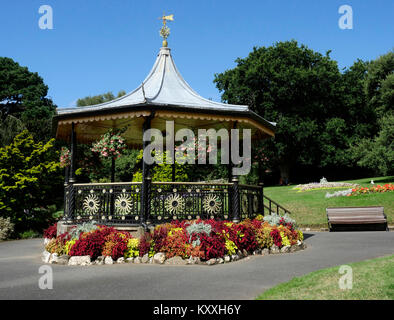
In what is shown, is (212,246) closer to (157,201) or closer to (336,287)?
(157,201)

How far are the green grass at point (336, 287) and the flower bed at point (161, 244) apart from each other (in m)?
2.79

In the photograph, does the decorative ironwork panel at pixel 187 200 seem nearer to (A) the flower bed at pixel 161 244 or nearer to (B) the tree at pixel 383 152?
(A) the flower bed at pixel 161 244

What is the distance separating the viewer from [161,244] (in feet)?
30.5

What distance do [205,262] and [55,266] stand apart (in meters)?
3.57

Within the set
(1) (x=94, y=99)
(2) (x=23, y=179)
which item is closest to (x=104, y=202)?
(2) (x=23, y=179)

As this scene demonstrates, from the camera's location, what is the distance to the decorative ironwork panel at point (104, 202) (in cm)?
1088

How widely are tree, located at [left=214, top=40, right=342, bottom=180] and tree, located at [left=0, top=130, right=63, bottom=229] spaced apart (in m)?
→ 24.8

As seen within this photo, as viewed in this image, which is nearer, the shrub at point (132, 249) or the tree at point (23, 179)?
the shrub at point (132, 249)

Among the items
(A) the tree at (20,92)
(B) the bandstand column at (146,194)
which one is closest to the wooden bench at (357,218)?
(B) the bandstand column at (146,194)

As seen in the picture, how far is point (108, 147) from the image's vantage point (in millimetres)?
11477

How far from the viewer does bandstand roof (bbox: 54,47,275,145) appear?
10.8 metres

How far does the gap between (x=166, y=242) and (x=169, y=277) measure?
6.34 feet

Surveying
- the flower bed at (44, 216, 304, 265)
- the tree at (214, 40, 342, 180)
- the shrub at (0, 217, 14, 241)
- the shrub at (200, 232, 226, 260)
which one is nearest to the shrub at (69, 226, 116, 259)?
the flower bed at (44, 216, 304, 265)
